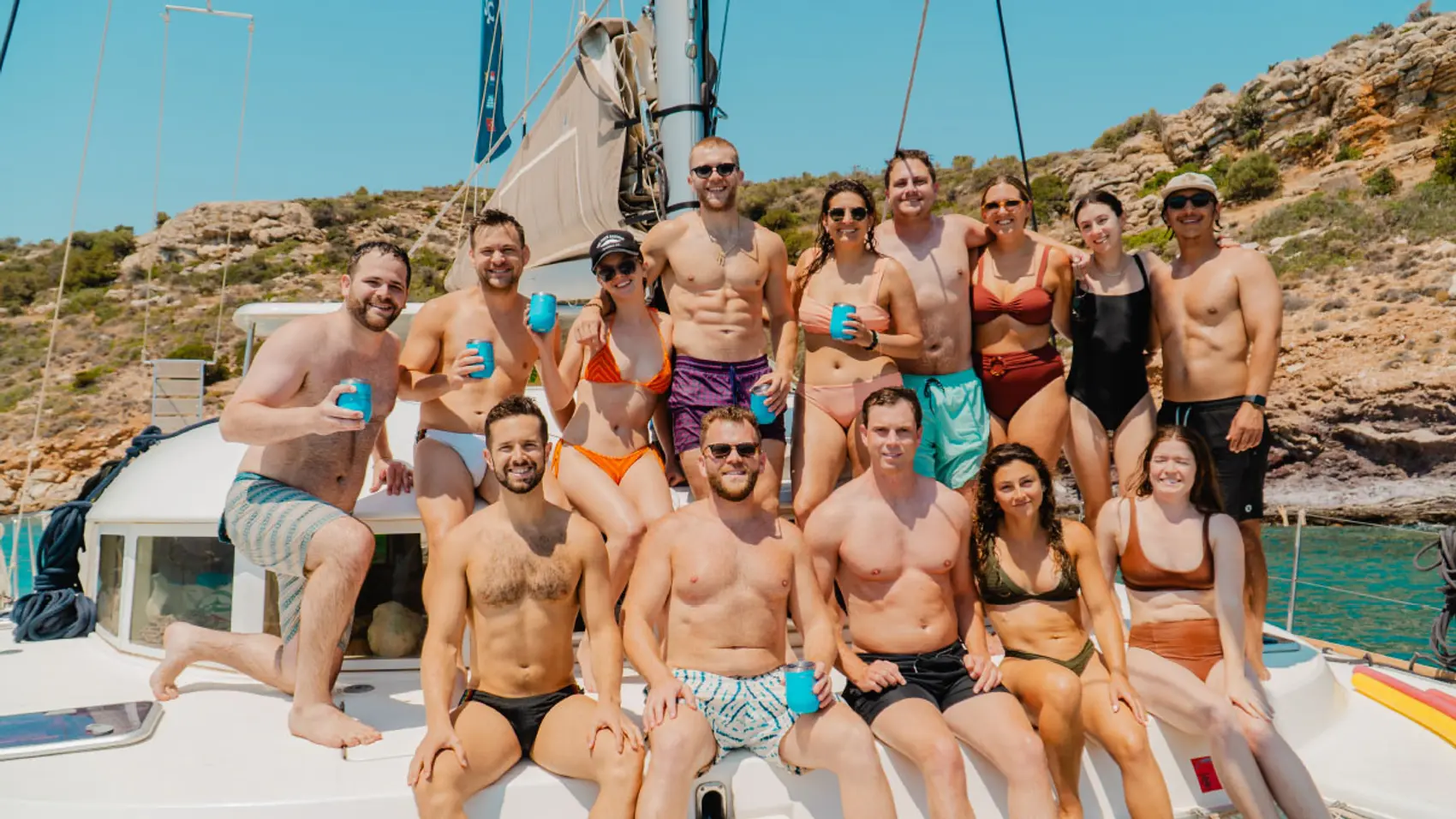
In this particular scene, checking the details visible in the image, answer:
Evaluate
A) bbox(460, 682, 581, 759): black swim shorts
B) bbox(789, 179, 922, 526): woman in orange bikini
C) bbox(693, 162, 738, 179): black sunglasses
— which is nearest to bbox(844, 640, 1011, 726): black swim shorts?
bbox(789, 179, 922, 526): woman in orange bikini

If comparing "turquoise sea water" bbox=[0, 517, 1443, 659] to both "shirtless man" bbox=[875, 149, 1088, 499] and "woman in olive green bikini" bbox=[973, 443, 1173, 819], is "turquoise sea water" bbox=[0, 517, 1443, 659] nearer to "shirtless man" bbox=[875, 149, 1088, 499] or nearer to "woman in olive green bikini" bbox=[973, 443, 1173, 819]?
"shirtless man" bbox=[875, 149, 1088, 499]

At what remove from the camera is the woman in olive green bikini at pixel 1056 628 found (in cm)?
332

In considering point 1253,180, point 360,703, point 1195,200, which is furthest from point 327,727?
point 1253,180

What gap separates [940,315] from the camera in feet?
15.5

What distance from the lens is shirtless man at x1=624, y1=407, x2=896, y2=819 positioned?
10.4 feet

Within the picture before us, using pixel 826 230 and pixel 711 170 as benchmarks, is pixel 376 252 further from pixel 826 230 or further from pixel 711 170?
pixel 826 230

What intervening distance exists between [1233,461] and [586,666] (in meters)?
3.24

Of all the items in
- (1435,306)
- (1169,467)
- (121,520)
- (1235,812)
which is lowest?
(1235,812)

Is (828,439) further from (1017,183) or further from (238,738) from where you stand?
(238,738)

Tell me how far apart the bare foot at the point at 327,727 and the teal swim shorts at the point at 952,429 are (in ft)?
9.08

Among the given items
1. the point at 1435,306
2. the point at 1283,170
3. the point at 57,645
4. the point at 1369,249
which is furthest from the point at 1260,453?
the point at 1283,170

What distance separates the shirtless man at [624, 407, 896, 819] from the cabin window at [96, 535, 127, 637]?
3107 mm

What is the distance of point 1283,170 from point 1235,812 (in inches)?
1556

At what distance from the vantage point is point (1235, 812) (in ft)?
11.8
